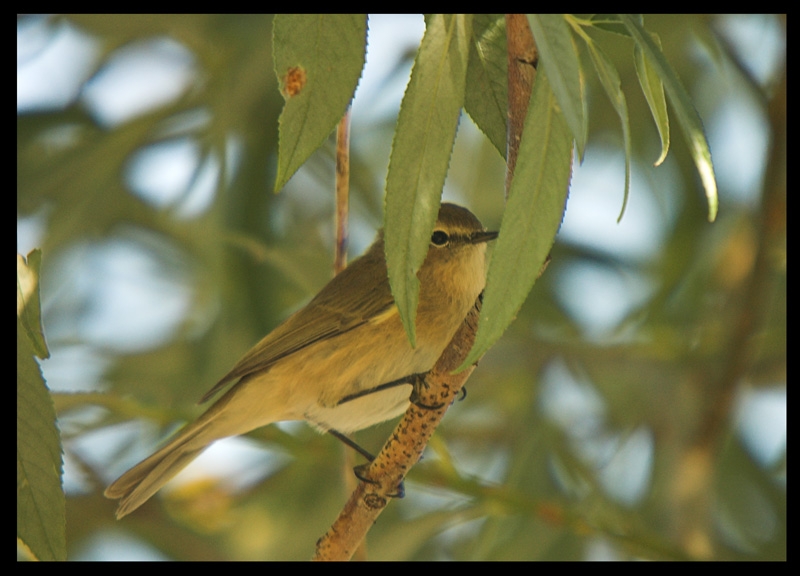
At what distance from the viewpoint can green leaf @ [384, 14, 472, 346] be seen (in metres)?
1.20

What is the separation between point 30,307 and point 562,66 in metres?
0.89

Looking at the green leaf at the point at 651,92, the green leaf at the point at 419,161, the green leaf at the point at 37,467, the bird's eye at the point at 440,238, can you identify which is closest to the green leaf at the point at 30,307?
the green leaf at the point at 37,467

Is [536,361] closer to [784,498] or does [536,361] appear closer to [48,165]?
[784,498]

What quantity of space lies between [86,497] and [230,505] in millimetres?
620

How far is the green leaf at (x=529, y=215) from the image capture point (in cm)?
111

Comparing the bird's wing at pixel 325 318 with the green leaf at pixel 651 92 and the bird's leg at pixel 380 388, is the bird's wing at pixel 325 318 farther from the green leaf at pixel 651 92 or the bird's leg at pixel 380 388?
the green leaf at pixel 651 92

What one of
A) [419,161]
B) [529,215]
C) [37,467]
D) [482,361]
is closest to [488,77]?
[419,161]

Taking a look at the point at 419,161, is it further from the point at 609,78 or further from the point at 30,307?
the point at 30,307

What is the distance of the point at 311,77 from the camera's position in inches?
49.6

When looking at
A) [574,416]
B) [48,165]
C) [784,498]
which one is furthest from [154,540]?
[784,498]

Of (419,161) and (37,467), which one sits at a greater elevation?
(419,161)

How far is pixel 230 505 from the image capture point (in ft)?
12.7
